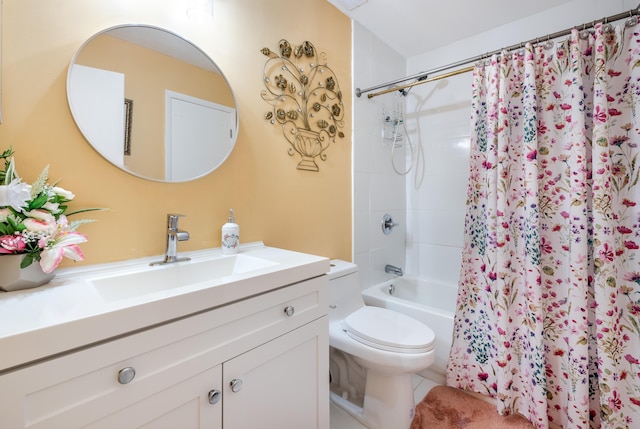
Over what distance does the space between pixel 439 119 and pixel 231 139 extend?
5.77 ft

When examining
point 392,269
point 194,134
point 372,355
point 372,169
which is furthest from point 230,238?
point 392,269

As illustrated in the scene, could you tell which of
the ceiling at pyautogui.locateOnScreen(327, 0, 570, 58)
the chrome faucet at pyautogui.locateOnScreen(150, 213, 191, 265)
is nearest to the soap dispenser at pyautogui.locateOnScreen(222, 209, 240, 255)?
the chrome faucet at pyautogui.locateOnScreen(150, 213, 191, 265)

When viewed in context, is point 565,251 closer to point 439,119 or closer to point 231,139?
point 439,119

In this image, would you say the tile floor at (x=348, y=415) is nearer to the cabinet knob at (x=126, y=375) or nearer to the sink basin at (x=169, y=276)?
the sink basin at (x=169, y=276)

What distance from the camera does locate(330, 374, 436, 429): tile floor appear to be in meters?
1.42

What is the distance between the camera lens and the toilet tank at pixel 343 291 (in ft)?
4.91

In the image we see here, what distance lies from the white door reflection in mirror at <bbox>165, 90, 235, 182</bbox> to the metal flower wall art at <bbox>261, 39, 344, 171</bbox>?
0.27 meters

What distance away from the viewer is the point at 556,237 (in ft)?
4.40

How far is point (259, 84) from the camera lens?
1397 millimetres

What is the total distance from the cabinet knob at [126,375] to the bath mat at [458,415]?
1343 mm

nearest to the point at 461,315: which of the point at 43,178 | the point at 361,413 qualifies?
the point at 361,413

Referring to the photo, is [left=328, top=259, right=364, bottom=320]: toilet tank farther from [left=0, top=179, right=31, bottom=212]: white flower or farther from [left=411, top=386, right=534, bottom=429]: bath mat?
[left=0, top=179, right=31, bottom=212]: white flower

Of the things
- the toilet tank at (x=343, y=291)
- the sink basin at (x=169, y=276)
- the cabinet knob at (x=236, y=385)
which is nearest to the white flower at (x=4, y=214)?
the sink basin at (x=169, y=276)

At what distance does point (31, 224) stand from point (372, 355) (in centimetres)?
127
